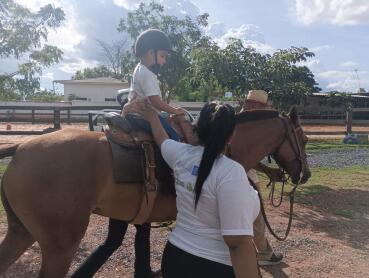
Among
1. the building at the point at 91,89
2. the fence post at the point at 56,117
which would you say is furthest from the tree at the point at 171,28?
the building at the point at 91,89

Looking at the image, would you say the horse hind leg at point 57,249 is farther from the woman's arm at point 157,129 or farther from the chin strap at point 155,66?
the chin strap at point 155,66

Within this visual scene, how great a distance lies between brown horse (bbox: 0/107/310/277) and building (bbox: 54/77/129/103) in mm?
46969

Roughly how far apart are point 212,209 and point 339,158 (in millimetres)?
12752

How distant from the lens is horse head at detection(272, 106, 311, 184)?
442cm

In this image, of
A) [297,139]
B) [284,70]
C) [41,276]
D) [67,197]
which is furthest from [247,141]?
[284,70]

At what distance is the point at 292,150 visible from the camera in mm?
4469

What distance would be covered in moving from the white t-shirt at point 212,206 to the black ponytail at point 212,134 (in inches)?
1.2

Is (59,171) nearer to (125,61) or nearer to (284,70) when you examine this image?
(284,70)

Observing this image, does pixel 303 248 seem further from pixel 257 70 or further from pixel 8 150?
pixel 257 70

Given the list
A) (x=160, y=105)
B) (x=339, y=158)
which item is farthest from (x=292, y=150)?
(x=339, y=158)

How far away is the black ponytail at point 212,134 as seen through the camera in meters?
2.14

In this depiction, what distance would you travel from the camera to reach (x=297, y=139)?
14.6 ft

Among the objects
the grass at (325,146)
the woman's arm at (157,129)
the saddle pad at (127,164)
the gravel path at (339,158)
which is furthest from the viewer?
the grass at (325,146)

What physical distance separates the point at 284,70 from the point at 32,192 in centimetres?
771
